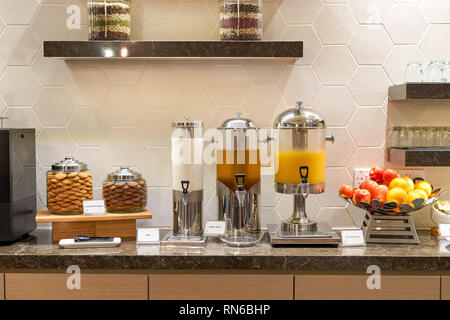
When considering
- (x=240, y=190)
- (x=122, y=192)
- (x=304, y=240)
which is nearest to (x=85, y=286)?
(x=122, y=192)

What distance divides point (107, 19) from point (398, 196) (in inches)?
55.5

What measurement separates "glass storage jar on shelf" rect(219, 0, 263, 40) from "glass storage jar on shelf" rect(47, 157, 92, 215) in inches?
33.0

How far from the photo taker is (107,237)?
2.21 metres

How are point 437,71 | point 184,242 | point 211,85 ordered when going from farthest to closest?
1. point 211,85
2. point 437,71
3. point 184,242


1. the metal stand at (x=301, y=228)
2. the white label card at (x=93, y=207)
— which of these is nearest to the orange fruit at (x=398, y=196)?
the metal stand at (x=301, y=228)

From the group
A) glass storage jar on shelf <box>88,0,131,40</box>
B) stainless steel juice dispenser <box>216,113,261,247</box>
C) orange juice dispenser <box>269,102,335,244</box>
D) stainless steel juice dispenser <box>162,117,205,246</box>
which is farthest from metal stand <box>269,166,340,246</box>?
glass storage jar on shelf <box>88,0,131,40</box>

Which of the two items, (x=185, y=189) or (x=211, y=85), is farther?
(x=211, y=85)

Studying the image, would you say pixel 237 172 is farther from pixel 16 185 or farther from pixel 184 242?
pixel 16 185

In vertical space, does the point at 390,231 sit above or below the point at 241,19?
below

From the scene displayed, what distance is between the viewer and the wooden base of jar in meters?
2.23

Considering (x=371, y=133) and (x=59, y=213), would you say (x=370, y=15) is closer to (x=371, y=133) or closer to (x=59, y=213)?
(x=371, y=133)

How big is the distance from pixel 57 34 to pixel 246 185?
1.16 meters

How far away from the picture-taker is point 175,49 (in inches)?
88.6

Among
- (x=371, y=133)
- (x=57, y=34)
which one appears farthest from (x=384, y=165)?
(x=57, y=34)
